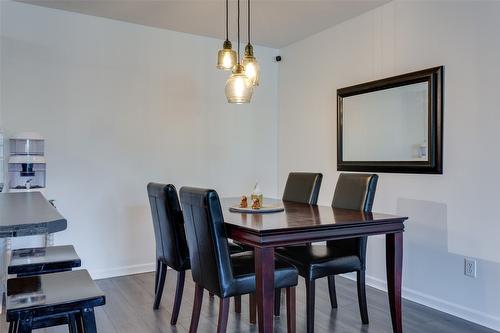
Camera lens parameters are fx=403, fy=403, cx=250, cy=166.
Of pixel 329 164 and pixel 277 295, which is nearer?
pixel 277 295

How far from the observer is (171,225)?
8.91ft

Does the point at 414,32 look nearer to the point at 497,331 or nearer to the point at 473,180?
the point at 473,180

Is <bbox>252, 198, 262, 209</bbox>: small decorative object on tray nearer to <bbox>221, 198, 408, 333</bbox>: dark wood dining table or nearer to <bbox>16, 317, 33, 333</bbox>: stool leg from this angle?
<bbox>221, 198, 408, 333</bbox>: dark wood dining table

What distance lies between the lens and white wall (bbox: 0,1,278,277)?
3.64m

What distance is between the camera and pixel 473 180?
113 inches

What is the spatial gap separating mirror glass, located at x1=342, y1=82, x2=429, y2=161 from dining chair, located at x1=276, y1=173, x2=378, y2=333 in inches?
26.4

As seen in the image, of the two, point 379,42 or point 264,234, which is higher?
point 379,42

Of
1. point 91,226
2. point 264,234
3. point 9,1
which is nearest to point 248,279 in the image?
point 264,234

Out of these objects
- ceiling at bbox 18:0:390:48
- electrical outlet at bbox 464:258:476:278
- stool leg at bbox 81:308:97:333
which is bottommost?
electrical outlet at bbox 464:258:476:278

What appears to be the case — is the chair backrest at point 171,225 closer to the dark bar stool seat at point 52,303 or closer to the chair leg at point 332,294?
the dark bar stool seat at point 52,303

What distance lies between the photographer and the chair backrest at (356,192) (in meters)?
2.80

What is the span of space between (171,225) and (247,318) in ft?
2.89

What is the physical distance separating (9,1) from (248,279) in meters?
3.23

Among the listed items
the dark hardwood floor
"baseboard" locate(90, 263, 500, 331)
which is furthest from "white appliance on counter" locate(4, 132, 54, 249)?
the dark hardwood floor
